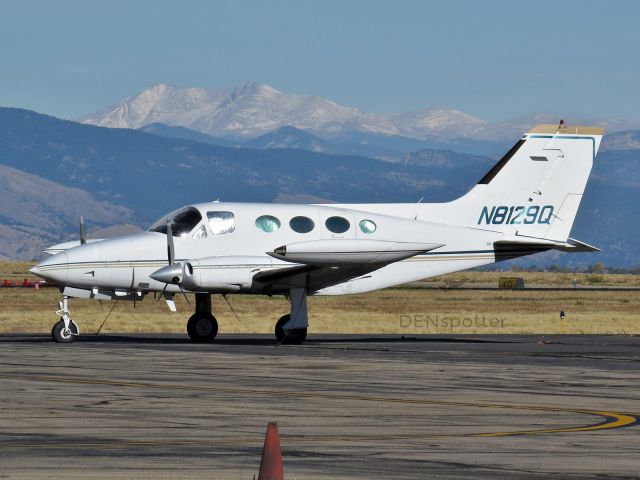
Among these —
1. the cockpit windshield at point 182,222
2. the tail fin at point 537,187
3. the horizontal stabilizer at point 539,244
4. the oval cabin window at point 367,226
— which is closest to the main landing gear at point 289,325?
the cockpit windshield at point 182,222

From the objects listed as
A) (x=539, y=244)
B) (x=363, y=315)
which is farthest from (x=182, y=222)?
(x=363, y=315)

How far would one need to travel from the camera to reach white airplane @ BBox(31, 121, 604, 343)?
31328 mm

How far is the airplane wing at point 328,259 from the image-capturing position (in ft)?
101

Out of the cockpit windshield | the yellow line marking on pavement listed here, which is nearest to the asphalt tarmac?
the yellow line marking on pavement

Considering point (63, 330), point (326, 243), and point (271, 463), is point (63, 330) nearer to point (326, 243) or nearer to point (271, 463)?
point (326, 243)

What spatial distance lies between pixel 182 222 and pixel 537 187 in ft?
31.2

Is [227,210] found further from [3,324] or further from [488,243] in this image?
[3,324]

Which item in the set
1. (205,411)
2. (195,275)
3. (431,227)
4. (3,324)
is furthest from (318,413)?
(3,324)

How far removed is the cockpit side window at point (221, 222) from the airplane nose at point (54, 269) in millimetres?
3504

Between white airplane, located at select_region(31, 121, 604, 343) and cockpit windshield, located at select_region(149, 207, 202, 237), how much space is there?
0.08ft

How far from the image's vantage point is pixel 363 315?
52531mm

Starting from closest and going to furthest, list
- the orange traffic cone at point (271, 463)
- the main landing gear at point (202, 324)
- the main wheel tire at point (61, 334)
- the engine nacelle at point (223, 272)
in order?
the orange traffic cone at point (271, 463), the engine nacelle at point (223, 272), the main wheel tire at point (61, 334), the main landing gear at point (202, 324)

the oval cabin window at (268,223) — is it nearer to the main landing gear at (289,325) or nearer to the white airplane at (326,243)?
the white airplane at (326,243)

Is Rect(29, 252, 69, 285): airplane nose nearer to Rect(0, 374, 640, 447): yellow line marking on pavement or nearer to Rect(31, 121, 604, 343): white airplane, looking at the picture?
Rect(31, 121, 604, 343): white airplane
